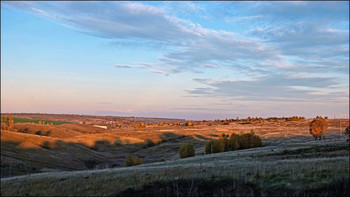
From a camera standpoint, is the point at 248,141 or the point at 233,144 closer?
the point at 248,141

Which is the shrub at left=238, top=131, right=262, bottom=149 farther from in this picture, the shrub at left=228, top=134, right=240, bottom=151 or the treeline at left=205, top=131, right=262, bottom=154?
the shrub at left=228, top=134, right=240, bottom=151

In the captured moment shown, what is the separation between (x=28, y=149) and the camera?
91188mm

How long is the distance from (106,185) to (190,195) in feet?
19.0

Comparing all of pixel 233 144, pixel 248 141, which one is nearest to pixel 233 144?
pixel 233 144

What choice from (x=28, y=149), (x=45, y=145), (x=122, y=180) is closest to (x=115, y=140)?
(x=45, y=145)

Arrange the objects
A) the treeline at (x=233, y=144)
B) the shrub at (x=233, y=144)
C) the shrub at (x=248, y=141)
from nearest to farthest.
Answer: the treeline at (x=233, y=144) → the shrub at (x=233, y=144) → the shrub at (x=248, y=141)

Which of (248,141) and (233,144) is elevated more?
(248,141)

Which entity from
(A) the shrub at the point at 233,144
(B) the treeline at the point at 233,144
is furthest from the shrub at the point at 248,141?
(A) the shrub at the point at 233,144

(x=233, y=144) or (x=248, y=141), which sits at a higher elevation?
(x=248, y=141)

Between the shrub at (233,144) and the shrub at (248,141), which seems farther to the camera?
the shrub at (248,141)

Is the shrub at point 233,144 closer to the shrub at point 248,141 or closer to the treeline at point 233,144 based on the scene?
the treeline at point 233,144

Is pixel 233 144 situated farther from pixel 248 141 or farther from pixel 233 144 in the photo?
pixel 248 141

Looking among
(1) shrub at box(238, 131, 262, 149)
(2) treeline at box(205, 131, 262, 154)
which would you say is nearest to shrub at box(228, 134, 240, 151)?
(2) treeline at box(205, 131, 262, 154)

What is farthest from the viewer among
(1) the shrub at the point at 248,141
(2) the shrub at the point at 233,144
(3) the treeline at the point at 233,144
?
(1) the shrub at the point at 248,141
